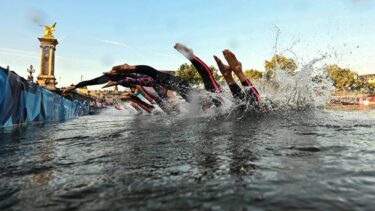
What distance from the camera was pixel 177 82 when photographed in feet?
33.2

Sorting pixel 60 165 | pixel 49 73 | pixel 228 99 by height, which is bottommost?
pixel 60 165

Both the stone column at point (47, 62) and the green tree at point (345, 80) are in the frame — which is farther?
the green tree at point (345, 80)

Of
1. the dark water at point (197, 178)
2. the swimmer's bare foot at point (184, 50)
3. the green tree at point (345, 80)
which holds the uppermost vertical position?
the green tree at point (345, 80)

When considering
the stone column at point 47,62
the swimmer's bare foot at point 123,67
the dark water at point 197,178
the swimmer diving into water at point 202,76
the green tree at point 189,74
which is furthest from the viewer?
the green tree at point 189,74

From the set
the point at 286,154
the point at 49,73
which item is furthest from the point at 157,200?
the point at 49,73

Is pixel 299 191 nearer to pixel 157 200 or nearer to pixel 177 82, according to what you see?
pixel 157 200

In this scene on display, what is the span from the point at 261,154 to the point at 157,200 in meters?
1.46

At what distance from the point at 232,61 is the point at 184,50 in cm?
161

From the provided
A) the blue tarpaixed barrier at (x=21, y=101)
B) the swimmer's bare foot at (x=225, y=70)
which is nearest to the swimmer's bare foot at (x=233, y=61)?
the swimmer's bare foot at (x=225, y=70)

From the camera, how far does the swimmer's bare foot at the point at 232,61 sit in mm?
7644

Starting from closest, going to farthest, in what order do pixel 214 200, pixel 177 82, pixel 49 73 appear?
pixel 214 200, pixel 177 82, pixel 49 73

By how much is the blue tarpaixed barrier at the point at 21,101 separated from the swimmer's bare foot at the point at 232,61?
5.49 metres

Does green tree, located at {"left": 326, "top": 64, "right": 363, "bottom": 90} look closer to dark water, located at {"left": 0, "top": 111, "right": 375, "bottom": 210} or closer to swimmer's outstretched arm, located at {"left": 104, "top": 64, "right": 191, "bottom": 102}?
swimmer's outstretched arm, located at {"left": 104, "top": 64, "right": 191, "bottom": 102}

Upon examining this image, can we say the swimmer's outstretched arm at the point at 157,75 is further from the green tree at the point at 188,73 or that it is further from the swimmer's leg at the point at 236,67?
the green tree at the point at 188,73
